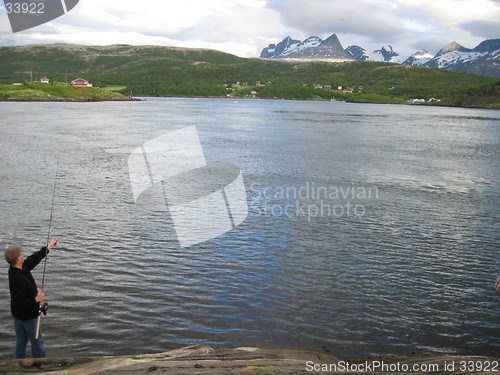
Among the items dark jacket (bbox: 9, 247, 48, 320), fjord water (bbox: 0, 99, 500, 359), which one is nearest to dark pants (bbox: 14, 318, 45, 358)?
dark jacket (bbox: 9, 247, 48, 320)

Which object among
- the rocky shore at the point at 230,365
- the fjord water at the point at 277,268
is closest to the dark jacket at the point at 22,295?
the rocky shore at the point at 230,365

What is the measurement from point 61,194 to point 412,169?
25.3 meters

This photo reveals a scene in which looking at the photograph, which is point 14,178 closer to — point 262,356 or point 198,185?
point 198,185

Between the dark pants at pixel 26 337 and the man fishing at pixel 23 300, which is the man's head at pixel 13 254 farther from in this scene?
the dark pants at pixel 26 337

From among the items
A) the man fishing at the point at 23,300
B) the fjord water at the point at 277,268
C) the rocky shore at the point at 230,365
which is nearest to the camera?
the rocky shore at the point at 230,365

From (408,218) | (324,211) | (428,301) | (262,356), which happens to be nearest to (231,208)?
(324,211)

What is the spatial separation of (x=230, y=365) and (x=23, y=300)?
3646mm

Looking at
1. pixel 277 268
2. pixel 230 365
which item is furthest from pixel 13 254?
pixel 277 268

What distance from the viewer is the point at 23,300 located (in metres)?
7.70

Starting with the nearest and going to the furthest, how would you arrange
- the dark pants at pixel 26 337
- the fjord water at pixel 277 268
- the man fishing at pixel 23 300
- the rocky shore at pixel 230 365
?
the rocky shore at pixel 230 365, the man fishing at pixel 23 300, the dark pants at pixel 26 337, the fjord water at pixel 277 268

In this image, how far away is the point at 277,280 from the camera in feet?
43.0

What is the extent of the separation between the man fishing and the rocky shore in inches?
36.7

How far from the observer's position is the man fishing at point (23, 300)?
303 inches

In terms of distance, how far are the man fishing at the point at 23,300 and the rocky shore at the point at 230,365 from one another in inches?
36.7
